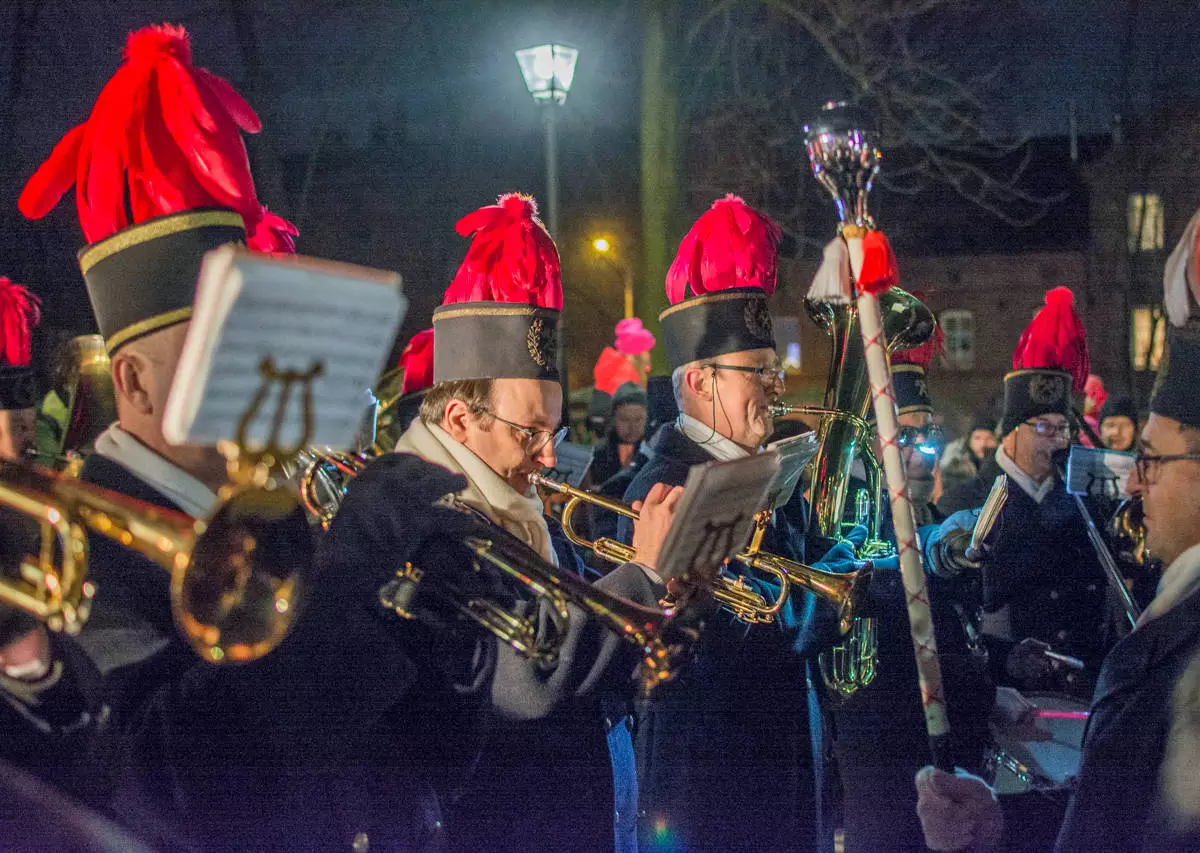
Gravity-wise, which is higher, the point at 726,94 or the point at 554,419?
the point at 726,94

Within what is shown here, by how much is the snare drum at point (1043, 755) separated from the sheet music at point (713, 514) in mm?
2225

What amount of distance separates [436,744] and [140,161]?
157 centimetres

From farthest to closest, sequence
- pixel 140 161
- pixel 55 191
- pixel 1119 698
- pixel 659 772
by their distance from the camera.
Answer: pixel 659 772, pixel 1119 698, pixel 55 191, pixel 140 161

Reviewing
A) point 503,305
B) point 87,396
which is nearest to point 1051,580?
point 503,305

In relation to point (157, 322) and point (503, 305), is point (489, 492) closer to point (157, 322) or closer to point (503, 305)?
point (503, 305)

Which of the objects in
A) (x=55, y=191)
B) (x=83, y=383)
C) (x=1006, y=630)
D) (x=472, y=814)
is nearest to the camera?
(x=55, y=191)

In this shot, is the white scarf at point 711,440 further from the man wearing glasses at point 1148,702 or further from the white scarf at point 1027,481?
the white scarf at point 1027,481

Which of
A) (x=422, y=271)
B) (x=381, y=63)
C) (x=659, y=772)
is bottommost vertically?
(x=659, y=772)

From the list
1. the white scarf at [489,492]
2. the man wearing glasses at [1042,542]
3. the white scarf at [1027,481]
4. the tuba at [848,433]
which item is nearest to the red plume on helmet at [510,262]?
the white scarf at [489,492]

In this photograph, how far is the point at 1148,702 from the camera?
2.79 m

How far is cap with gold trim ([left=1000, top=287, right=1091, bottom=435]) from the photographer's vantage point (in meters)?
6.80

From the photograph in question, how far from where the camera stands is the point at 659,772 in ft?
13.6

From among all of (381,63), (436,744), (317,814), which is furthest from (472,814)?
(381,63)

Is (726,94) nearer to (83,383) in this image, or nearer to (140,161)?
(83,383)
